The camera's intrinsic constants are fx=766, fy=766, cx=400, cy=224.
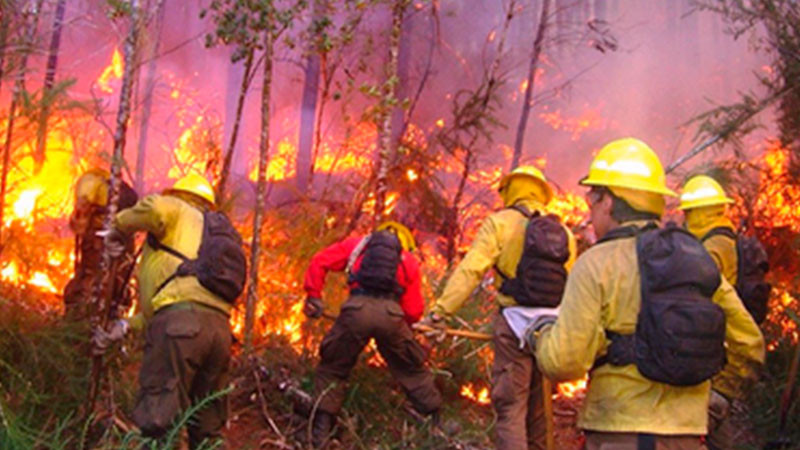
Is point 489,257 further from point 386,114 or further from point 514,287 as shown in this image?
point 386,114

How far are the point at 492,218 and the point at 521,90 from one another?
366 inches

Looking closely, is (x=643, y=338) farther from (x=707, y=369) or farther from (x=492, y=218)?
(x=492, y=218)

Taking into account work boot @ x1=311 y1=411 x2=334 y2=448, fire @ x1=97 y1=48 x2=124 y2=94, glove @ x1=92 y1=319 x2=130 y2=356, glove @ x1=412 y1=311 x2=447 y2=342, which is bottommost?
work boot @ x1=311 y1=411 x2=334 y2=448

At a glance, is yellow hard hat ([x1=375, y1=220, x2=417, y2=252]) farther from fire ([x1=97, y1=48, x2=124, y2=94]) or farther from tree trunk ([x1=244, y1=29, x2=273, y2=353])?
fire ([x1=97, y1=48, x2=124, y2=94])

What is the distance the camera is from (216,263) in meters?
4.59

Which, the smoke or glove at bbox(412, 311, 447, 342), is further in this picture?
the smoke

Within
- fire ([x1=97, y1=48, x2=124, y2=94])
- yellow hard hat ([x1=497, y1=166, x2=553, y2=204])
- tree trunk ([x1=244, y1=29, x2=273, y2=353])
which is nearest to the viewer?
yellow hard hat ([x1=497, y1=166, x2=553, y2=204])

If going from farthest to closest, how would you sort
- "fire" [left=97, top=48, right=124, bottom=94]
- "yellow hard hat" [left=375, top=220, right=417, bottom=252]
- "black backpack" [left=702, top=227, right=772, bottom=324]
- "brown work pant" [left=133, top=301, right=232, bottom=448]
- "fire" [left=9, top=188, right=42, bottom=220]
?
"fire" [left=97, top=48, right=124, bottom=94] → "fire" [left=9, top=188, right=42, bottom=220] → "yellow hard hat" [left=375, top=220, right=417, bottom=252] → "black backpack" [left=702, top=227, right=772, bottom=324] → "brown work pant" [left=133, top=301, right=232, bottom=448]

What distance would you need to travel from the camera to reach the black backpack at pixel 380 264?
578 centimetres

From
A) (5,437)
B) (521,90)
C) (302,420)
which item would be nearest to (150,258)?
(5,437)

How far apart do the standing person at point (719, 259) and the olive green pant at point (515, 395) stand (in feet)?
3.82

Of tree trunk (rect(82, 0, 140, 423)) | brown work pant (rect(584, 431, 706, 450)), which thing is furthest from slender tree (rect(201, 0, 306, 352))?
brown work pant (rect(584, 431, 706, 450))

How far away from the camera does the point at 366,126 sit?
11562 millimetres

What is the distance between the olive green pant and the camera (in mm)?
5156
